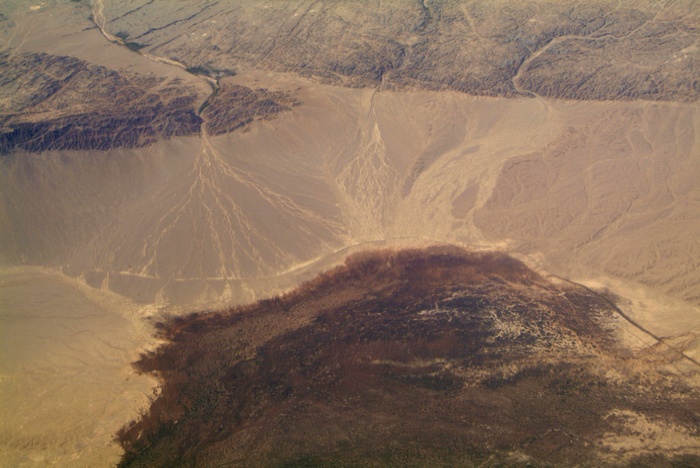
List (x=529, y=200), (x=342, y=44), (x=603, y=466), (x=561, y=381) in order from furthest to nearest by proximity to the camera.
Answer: (x=342, y=44), (x=529, y=200), (x=561, y=381), (x=603, y=466)

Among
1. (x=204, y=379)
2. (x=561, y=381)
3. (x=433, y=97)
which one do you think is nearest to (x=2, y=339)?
(x=204, y=379)

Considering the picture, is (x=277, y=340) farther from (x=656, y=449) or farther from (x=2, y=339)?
(x=656, y=449)

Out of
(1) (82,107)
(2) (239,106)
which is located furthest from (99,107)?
(2) (239,106)

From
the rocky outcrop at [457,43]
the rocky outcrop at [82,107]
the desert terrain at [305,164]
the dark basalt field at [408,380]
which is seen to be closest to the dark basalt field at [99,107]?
the rocky outcrop at [82,107]

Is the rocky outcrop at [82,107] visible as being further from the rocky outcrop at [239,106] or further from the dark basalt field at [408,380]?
the dark basalt field at [408,380]

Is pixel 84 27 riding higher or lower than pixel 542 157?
higher

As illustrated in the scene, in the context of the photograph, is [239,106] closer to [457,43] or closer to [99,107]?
[99,107]
